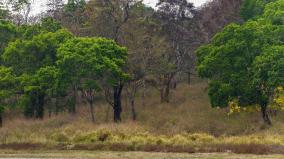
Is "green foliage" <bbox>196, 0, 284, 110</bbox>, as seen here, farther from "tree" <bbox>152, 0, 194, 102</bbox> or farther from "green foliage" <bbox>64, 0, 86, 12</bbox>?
"green foliage" <bbox>64, 0, 86, 12</bbox>

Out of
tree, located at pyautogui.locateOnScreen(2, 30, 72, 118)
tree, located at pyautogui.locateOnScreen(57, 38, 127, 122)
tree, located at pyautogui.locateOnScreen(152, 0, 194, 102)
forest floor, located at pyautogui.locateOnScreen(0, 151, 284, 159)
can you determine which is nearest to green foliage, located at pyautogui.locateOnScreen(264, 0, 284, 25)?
tree, located at pyautogui.locateOnScreen(152, 0, 194, 102)

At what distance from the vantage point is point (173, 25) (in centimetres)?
7656

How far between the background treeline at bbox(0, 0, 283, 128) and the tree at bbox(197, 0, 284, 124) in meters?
0.10

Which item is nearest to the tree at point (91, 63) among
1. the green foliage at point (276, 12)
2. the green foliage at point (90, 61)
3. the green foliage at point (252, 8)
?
the green foliage at point (90, 61)

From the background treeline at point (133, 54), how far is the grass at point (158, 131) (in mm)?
2374

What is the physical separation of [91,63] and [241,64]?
16042mm

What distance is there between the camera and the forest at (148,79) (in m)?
53.2

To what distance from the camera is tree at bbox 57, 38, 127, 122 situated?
6100 cm

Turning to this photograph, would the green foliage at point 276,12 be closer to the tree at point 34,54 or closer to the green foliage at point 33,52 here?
the tree at point 34,54

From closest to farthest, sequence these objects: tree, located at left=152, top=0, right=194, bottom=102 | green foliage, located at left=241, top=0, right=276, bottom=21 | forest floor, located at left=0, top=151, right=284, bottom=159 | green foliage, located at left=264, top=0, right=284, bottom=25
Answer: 1. forest floor, located at left=0, top=151, right=284, bottom=159
2. green foliage, located at left=264, top=0, right=284, bottom=25
3. green foliage, located at left=241, top=0, right=276, bottom=21
4. tree, located at left=152, top=0, right=194, bottom=102

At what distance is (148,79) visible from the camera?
232ft

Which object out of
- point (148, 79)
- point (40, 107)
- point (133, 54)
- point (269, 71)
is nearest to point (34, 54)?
point (40, 107)

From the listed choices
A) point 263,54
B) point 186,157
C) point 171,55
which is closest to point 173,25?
point 171,55

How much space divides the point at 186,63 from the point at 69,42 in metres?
20.3
